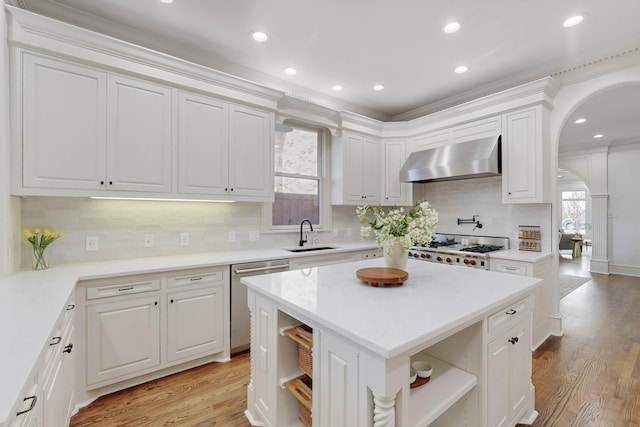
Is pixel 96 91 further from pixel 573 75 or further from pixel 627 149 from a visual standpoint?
pixel 627 149

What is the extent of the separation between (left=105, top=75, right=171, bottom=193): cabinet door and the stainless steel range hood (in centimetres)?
289

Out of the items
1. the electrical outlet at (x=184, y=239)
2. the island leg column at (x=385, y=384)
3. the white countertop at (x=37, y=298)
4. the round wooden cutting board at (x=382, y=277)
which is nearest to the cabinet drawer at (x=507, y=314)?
the round wooden cutting board at (x=382, y=277)

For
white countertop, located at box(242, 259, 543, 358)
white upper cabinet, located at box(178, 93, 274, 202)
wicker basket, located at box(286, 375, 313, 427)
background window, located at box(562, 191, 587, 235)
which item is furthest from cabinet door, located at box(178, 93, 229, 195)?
background window, located at box(562, 191, 587, 235)

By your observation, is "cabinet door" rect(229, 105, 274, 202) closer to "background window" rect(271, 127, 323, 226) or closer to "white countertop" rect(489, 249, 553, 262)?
"background window" rect(271, 127, 323, 226)

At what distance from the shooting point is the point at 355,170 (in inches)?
158

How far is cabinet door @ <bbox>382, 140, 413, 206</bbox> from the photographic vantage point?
426cm

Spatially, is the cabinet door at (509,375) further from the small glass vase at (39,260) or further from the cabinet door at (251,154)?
the small glass vase at (39,260)

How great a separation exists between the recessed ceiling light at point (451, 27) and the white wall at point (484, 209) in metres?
2.00

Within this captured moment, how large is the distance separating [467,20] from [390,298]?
2365 millimetres

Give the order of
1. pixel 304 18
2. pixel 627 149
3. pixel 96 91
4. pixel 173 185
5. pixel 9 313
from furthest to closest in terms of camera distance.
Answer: pixel 627 149
pixel 173 185
pixel 304 18
pixel 96 91
pixel 9 313

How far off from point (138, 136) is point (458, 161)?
3.26m

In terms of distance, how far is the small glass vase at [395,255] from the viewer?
1902 mm

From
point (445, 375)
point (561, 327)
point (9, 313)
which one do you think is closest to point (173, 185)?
point (9, 313)

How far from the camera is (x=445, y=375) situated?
4.99 feet
